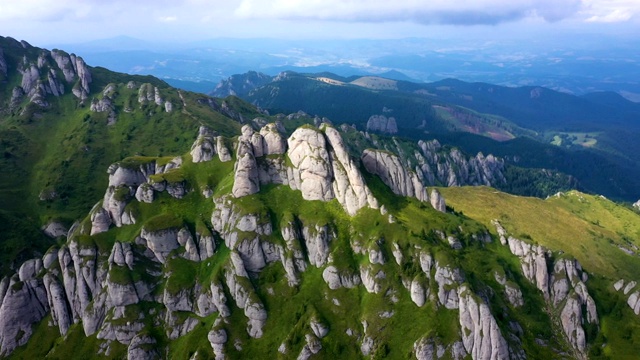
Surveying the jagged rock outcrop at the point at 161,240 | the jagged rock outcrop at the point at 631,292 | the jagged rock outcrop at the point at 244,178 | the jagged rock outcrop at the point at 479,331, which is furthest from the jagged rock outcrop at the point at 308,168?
Answer: the jagged rock outcrop at the point at 631,292

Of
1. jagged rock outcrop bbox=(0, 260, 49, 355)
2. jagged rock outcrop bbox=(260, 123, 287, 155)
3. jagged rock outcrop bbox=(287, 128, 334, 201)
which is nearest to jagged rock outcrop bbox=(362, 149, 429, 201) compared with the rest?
jagged rock outcrop bbox=(287, 128, 334, 201)

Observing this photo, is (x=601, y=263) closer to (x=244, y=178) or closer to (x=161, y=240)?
(x=244, y=178)

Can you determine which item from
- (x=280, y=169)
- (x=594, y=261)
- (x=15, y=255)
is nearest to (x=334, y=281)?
(x=280, y=169)

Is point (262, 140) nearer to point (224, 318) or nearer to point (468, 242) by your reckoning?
point (224, 318)

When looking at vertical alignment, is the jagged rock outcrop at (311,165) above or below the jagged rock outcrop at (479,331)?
above

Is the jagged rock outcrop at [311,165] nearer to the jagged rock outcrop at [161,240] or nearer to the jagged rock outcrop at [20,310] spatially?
the jagged rock outcrop at [161,240]

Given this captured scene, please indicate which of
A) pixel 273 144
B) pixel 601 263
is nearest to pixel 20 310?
pixel 273 144
